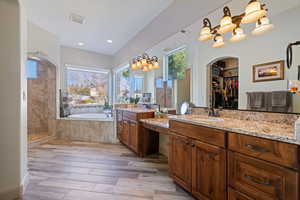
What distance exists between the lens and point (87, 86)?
5242 mm

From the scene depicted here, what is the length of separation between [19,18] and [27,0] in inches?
45.6

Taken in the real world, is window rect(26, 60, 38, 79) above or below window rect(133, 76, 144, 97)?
above

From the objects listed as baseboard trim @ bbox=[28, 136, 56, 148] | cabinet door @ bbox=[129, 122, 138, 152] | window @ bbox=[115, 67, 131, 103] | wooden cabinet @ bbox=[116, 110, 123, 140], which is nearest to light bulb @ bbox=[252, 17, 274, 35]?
cabinet door @ bbox=[129, 122, 138, 152]

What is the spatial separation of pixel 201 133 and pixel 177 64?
1.43 metres

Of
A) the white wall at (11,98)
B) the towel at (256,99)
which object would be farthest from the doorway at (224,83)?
the white wall at (11,98)

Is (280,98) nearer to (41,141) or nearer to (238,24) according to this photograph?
(238,24)

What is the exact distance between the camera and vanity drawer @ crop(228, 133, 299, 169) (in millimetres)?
902

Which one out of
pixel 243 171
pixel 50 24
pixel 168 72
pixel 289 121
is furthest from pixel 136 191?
pixel 50 24

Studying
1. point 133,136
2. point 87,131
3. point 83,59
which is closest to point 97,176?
point 133,136

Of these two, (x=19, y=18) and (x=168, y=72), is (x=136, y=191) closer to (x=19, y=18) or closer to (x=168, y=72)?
(x=168, y=72)

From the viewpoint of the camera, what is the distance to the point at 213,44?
1965mm

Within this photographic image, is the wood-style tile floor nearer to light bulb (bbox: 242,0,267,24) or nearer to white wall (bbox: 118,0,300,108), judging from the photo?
white wall (bbox: 118,0,300,108)

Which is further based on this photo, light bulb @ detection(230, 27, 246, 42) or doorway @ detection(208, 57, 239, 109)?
doorway @ detection(208, 57, 239, 109)

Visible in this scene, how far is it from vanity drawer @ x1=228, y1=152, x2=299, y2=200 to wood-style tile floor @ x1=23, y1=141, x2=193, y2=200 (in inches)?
30.3
